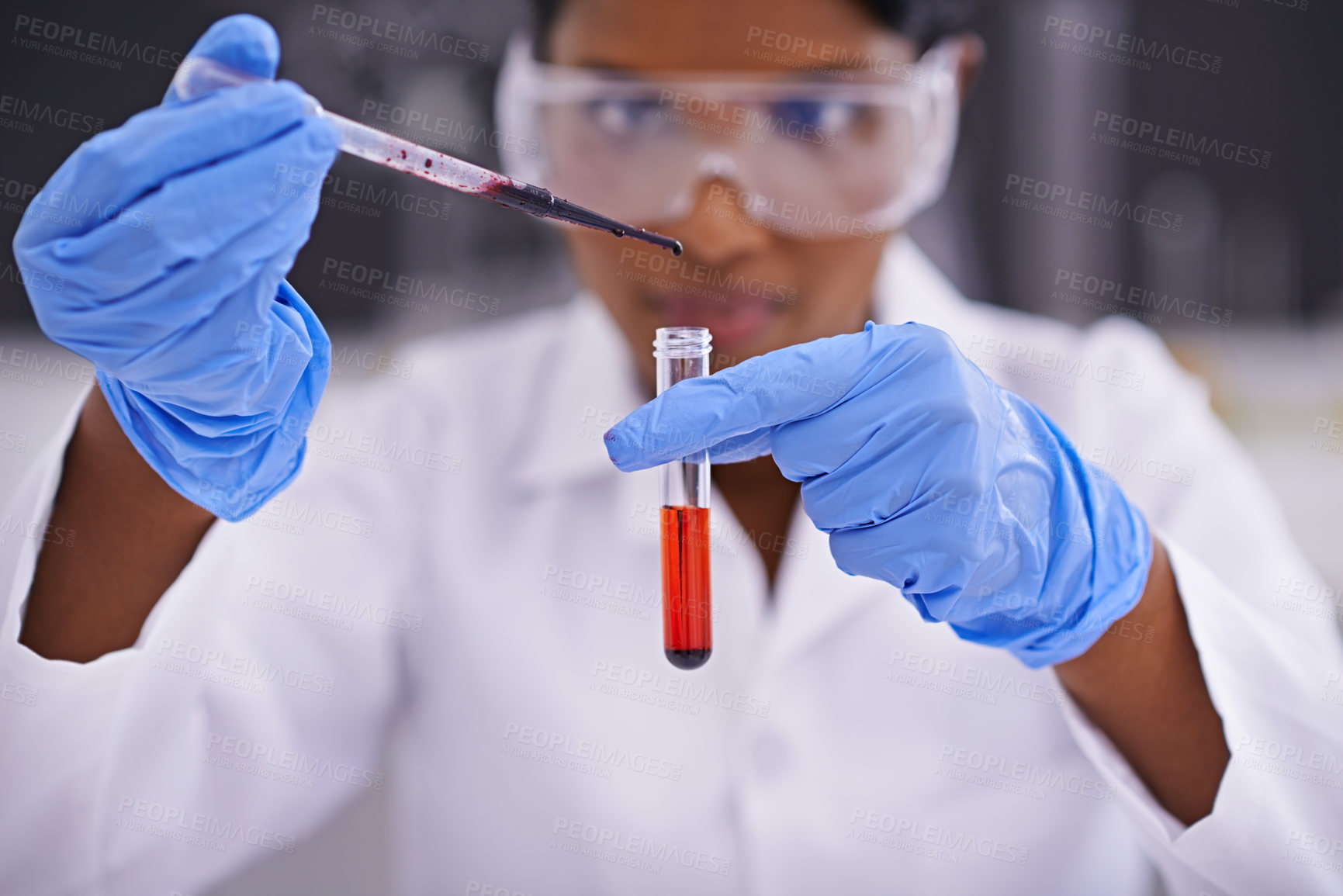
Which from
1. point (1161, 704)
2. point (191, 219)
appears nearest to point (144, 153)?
point (191, 219)

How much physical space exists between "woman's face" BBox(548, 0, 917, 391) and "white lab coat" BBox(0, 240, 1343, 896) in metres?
0.25

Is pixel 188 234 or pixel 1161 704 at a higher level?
pixel 188 234

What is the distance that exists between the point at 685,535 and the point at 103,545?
27.2 inches

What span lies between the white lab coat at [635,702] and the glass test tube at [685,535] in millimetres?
476

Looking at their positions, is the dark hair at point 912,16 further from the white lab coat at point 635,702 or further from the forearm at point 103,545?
the forearm at point 103,545

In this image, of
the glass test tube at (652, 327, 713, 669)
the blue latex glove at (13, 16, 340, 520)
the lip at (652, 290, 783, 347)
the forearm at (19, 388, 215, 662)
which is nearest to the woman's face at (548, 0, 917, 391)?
the lip at (652, 290, 783, 347)

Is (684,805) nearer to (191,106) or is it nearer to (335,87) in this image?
(191,106)

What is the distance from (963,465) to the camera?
970 mm

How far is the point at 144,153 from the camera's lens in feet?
2.67

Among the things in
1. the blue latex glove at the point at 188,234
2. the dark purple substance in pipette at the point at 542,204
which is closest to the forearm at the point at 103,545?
the blue latex glove at the point at 188,234

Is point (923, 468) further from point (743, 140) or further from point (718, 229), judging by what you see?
point (743, 140)

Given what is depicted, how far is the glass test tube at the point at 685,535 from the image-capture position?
101cm

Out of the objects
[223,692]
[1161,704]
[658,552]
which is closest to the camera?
[1161,704]

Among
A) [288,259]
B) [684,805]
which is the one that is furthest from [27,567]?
[684,805]
